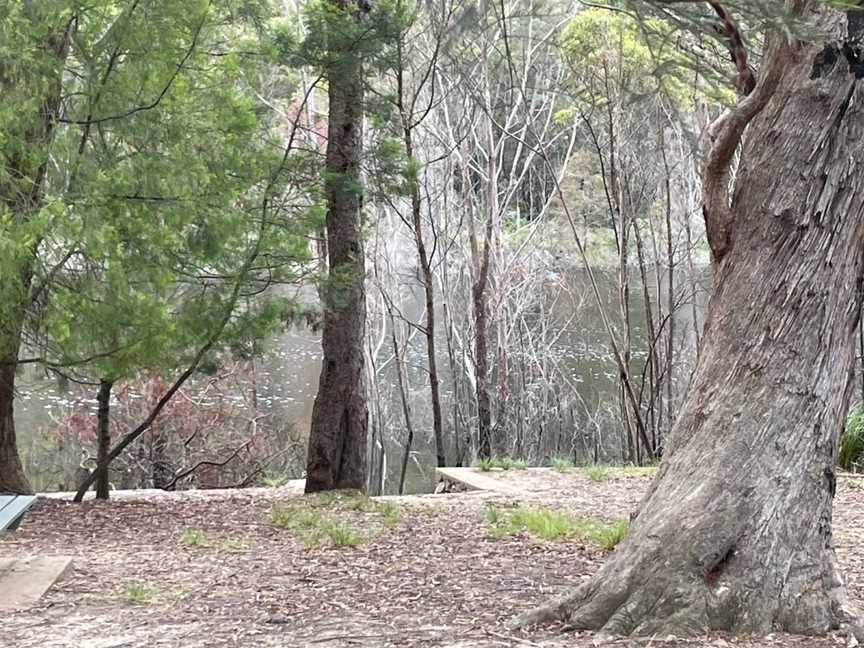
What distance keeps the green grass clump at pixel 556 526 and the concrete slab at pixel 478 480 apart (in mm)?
1668

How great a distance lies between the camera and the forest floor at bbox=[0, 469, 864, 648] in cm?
380

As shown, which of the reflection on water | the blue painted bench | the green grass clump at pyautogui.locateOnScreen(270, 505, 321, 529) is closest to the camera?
the blue painted bench

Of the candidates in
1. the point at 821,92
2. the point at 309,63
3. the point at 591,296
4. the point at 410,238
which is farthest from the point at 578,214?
the point at 821,92

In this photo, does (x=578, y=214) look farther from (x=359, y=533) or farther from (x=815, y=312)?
(x=815, y=312)

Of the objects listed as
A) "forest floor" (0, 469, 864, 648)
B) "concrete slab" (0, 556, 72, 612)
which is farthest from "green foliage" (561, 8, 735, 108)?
"concrete slab" (0, 556, 72, 612)

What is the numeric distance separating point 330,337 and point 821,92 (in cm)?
503

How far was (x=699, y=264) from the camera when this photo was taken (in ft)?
73.6

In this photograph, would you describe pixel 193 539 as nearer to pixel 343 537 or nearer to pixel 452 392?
pixel 343 537

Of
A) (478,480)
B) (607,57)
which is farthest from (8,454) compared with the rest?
(607,57)

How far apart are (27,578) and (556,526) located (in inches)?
118

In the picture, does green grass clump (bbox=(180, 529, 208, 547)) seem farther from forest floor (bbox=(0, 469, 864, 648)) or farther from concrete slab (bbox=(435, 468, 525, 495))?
concrete slab (bbox=(435, 468, 525, 495))

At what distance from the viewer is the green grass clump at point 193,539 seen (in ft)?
20.0

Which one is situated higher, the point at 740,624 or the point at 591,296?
the point at 591,296

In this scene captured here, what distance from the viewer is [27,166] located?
6387 millimetres
